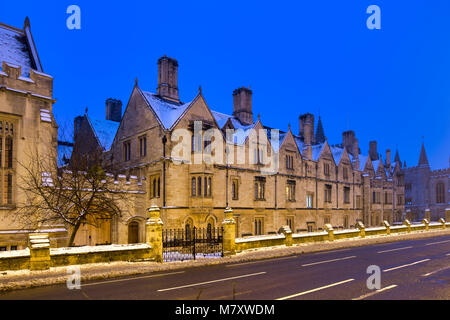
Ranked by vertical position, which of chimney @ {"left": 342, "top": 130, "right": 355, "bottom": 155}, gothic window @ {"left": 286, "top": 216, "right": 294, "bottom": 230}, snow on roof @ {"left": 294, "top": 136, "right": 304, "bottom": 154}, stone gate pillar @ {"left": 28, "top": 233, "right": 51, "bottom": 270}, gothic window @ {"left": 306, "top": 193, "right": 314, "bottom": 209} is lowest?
gothic window @ {"left": 286, "top": 216, "right": 294, "bottom": 230}

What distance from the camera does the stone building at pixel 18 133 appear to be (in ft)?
61.9

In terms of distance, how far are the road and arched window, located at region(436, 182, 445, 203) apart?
60851 millimetres

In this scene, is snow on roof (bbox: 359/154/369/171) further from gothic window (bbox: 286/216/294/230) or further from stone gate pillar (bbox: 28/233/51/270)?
stone gate pillar (bbox: 28/233/51/270)

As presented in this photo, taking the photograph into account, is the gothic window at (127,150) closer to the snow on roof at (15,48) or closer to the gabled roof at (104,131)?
the gabled roof at (104,131)

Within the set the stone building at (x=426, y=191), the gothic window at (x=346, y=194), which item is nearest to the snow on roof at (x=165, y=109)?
the gothic window at (x=346, y=194)

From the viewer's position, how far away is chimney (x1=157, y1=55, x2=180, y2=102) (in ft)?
102

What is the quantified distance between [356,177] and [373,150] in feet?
61.5

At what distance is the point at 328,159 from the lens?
43.6 m

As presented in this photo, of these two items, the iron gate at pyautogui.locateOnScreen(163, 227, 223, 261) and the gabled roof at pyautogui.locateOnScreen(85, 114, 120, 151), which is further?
the gabled roof at pyautogui.locateOnScreen(85, 114, 120, 151)

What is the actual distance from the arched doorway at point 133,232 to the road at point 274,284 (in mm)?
11663

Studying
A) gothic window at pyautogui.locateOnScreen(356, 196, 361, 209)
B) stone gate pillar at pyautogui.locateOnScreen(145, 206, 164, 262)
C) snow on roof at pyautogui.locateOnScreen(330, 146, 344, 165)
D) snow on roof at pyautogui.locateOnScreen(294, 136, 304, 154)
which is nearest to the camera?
stone gate pillar at pyautogui.locateOnScreen(145, 206, 164, 262)

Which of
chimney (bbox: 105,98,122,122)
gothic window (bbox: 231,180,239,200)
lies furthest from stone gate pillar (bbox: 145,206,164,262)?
chimney (bbox: 105,98,122,122)
